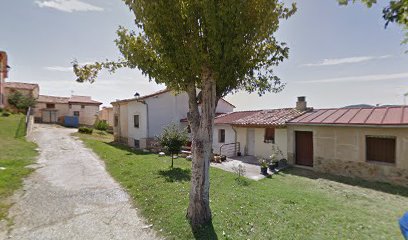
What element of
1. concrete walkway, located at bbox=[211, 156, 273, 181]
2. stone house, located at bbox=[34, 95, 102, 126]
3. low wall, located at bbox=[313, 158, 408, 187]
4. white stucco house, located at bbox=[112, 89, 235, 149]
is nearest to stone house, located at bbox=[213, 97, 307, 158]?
concrete walkway, located at bbox=[211, 156, 273, 181]

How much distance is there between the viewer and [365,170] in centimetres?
1182

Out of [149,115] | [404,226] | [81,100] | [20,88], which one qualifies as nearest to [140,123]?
[149,115]

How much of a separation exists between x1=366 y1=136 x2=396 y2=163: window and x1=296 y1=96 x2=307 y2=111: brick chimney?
18.5 feet

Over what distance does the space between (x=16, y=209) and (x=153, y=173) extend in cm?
520

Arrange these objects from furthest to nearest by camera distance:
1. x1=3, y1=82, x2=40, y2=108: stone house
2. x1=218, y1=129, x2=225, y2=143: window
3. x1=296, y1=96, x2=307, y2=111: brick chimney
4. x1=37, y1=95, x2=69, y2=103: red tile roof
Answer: x1=37, y1=95, x2=69, y2=103: red tile roof, x1=3, y1=82, x2=40, y2=108: stone house, x1=218, y1=129, x2=225, y2=143: window, x1=296, y1=96, x2=307, y2=111: brick chimney

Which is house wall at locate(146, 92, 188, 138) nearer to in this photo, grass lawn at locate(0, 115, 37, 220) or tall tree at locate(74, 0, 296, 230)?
grass lawn at locate(0, 115, 37, 220)

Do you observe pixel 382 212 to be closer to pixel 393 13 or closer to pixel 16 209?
pixel 393 13

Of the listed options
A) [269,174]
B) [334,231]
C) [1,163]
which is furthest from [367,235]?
[1,163]

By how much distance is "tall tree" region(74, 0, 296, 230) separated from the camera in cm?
497

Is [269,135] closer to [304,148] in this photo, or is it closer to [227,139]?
[304,148]

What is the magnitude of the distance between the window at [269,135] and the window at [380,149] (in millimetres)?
5634

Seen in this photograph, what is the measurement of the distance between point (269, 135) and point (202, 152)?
11854 millimetres

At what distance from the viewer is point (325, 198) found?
8.53m

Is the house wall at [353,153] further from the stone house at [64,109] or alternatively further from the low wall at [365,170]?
the stone house at [64,109]
